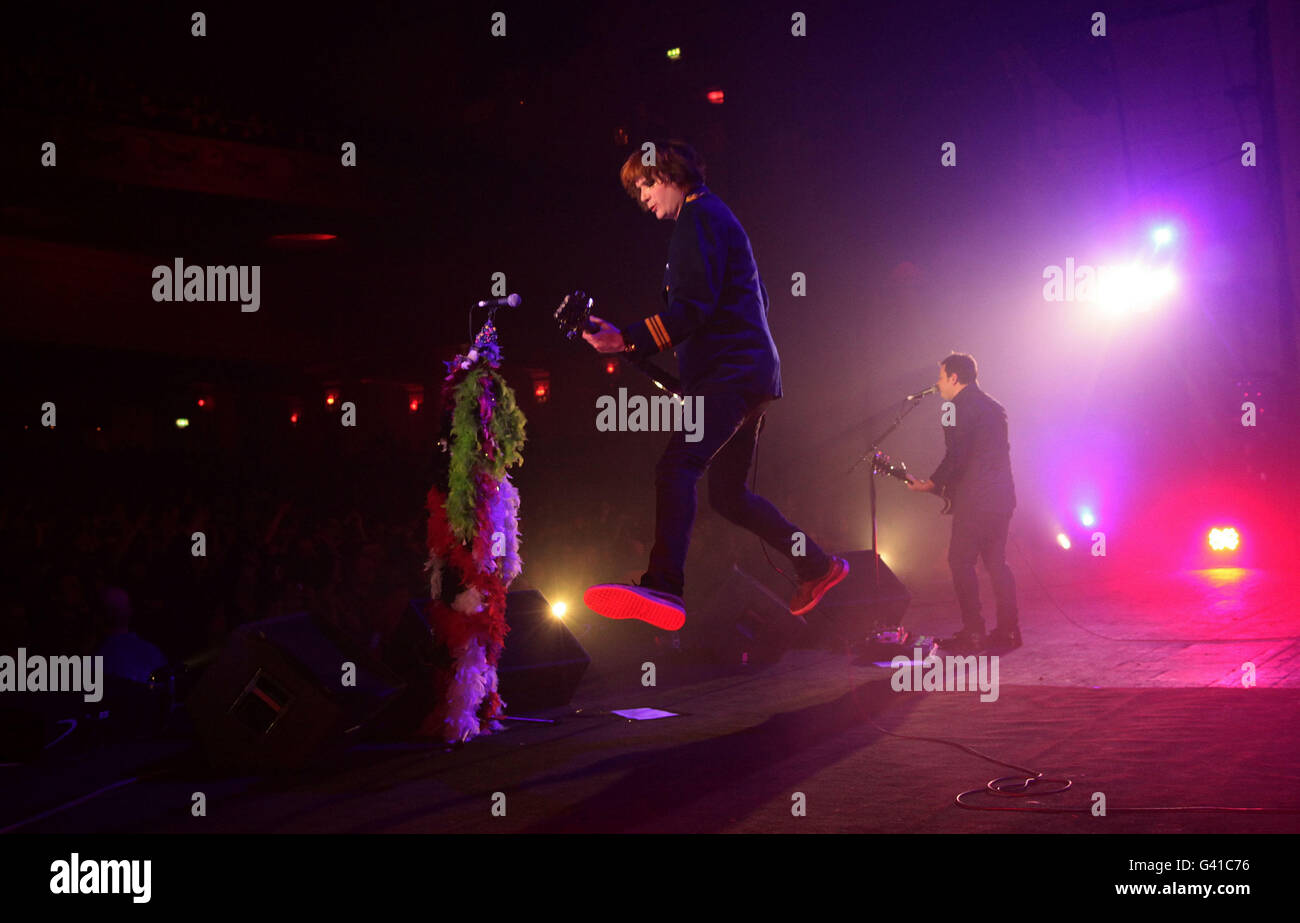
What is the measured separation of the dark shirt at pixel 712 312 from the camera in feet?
9.83

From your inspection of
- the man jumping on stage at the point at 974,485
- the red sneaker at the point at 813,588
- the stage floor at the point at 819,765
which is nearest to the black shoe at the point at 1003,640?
the man jumping on stage at the point at 974,485

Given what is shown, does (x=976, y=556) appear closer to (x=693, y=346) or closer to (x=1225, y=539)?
(x=693, y=346)

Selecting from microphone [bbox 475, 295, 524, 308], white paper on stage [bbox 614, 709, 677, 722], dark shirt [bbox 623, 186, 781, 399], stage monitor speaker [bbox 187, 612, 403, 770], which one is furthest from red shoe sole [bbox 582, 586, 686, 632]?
white paper on stage [bbox 614, 709, 677, 722]

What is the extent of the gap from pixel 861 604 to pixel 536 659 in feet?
9.43

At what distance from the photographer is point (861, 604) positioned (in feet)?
25.0

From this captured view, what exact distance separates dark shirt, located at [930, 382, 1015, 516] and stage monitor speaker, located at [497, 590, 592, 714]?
281cm

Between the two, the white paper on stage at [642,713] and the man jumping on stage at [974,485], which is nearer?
the white paper on stage at [642,713]

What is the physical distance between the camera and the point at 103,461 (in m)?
12.5

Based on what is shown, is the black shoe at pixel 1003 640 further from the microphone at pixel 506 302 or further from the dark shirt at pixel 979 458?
the microphone at pixel 506 302

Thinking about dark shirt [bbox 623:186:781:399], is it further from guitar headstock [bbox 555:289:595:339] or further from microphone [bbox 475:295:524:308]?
microphone [bbox 475:295:524:308]

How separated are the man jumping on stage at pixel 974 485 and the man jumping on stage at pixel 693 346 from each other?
13.0ft

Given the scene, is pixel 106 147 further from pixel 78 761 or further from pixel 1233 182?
pixel 1233 182
